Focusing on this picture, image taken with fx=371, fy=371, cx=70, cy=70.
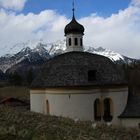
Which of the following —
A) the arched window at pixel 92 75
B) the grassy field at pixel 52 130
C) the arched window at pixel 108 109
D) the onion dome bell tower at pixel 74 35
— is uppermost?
the onion dome bell tower at pixel 74 35

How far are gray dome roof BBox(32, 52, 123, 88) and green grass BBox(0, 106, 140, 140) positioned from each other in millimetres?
18347

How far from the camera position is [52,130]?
30.5 feet

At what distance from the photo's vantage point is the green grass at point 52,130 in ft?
27.8

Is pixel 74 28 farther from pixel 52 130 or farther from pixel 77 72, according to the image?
pixel 52 130

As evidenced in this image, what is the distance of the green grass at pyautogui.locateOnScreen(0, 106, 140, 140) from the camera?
8.48 m

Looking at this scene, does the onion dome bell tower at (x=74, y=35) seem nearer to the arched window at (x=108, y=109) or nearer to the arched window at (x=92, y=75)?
the arched window at (x=92, y=75)

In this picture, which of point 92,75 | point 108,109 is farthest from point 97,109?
point 92,75

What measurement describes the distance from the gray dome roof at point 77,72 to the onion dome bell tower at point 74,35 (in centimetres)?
209

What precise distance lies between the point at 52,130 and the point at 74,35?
25132 millimetres

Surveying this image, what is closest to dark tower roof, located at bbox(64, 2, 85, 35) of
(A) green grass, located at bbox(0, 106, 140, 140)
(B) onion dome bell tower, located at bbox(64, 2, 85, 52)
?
(B) onion dome bell tower, located at bbox(64, 2, 85, 52)

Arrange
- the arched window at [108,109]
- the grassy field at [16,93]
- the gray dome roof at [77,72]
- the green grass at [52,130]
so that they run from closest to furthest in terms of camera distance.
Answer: the green grass at [52,130] < the gray dome roof at [77,72] < the arched window at [108,109] < the grassy field at [16,93]

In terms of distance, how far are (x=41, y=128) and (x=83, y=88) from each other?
1974 cm

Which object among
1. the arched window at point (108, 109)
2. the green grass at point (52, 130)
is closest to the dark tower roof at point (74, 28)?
the arched window at point (108, 109)

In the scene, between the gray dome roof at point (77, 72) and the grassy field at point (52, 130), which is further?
the gray dome roof at point (77, 72)
